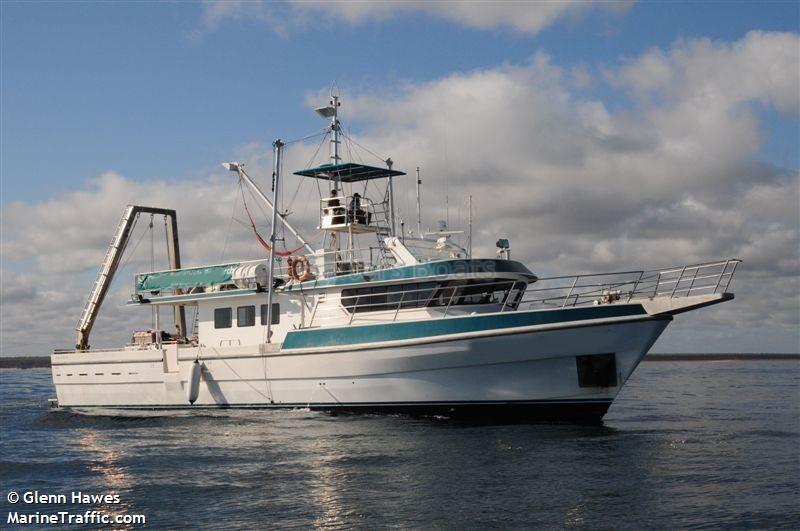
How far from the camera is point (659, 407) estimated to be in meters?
30.5

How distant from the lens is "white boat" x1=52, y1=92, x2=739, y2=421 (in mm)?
21312

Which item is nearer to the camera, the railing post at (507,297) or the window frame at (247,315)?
the railing post at (507,297)

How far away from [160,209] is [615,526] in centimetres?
2730

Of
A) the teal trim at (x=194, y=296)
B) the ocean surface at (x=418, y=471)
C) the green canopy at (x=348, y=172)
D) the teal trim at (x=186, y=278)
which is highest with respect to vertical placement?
the green canopy at (x=348, y=172)

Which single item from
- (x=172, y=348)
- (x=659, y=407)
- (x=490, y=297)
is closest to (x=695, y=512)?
(x=490, y=297)

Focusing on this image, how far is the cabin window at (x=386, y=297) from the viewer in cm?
2364

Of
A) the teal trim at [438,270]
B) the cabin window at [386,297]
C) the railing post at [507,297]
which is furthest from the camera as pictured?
the cabin window at [386,297]

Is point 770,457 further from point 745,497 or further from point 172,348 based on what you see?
point 172,348

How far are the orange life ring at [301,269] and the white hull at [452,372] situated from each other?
2.55m

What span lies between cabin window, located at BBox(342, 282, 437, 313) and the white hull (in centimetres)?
181

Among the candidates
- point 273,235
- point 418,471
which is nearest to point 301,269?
point 273,235

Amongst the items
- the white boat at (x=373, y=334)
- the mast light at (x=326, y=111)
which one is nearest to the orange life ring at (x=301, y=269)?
the white boat at (x=373, y=334)

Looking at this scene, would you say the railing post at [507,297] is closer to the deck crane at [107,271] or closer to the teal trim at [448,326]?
the teal trim at [448,326]

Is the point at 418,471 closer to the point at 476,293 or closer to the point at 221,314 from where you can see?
the point at 476,293
